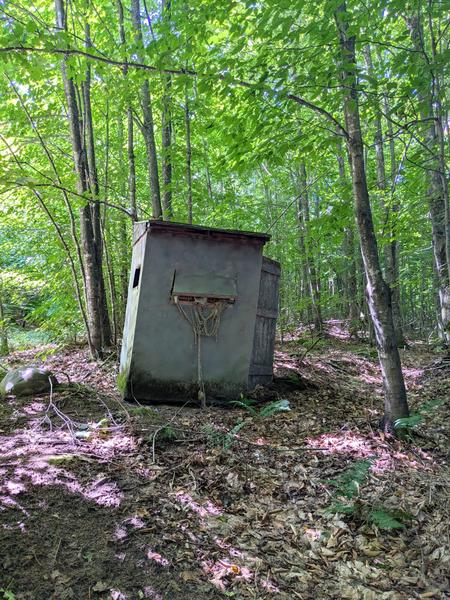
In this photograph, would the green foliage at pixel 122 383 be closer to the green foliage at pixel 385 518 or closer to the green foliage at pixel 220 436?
the green foliage at pixel 220 436

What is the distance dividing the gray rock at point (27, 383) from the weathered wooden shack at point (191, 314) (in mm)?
1090

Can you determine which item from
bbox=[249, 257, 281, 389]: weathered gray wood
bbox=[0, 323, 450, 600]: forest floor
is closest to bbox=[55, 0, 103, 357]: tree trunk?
bbox=[0, 323, 450, 600]: forest floor

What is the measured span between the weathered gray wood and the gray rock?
123 inches

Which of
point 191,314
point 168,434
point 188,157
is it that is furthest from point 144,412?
point 188,157

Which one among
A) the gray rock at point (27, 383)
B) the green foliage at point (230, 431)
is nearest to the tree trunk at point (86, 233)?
the gray rock at point (27, 383)

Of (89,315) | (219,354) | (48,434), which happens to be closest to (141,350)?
(219,354)

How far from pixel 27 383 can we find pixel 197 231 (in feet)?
10.6

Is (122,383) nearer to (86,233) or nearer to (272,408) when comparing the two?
(272,408)

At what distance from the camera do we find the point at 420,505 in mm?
3734

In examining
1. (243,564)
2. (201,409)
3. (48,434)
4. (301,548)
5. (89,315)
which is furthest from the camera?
(89,315)

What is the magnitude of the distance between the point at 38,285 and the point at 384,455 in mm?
8642

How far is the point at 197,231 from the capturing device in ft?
20.2

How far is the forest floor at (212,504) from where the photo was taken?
108 inches

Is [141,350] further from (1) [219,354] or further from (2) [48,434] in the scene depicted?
(2) [48,434]
